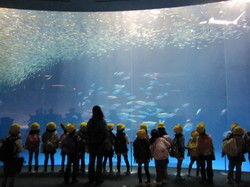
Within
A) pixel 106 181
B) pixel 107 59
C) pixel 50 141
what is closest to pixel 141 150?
pixel 106 181

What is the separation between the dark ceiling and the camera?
7609 millimetres

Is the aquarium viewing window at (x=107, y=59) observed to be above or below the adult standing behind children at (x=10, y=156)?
above

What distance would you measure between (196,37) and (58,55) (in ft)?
36.3

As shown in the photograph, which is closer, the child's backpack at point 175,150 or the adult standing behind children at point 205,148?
the adult standing behind children at point 205,148

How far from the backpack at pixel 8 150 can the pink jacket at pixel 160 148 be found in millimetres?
2815

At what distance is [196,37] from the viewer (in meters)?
16.6

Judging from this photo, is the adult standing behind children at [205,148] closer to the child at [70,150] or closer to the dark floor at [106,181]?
the dark floor at [106,181]

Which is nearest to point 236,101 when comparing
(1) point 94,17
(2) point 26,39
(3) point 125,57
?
(3) point 125,57

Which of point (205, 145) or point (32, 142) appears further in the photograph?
point (32, 142)

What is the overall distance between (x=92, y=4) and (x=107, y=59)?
13262 millimetres

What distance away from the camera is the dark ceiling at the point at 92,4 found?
7.61 metres

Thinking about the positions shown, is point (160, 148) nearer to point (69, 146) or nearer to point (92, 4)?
point (69, 146)

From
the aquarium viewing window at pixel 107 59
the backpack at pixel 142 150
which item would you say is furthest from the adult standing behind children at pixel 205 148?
the aquarium viewing window at pixel 107 59

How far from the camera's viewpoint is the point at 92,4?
792 centimetres
